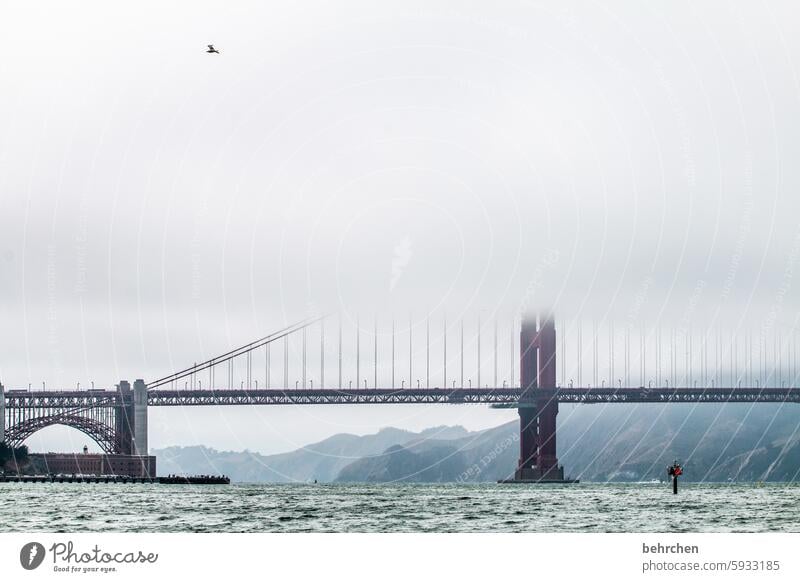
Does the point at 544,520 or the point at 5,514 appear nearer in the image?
the point at 544,520

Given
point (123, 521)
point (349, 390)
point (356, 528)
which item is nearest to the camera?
point (356, 528)
